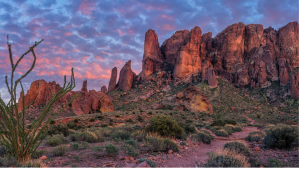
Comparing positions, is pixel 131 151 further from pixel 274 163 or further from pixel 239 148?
pixel 274 163

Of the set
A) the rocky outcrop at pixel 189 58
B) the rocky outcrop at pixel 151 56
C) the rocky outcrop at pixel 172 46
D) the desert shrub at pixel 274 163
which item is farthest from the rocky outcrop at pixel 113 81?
the desert shrub at pixel 274 163

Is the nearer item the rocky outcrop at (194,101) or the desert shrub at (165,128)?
the desert shrub at (165,128)

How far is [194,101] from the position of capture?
4650 centimetres

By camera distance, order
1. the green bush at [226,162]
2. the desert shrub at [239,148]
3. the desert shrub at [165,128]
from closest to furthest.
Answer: the green bush at [226,162], the desert shrub at [239,148], the desert shrub at [165,128]

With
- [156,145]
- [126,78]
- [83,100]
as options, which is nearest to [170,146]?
[156,145]

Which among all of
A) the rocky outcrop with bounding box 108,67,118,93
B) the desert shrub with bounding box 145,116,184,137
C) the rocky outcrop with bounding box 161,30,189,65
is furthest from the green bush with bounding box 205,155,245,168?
the rocky outcrop with bounding box 161,30,189,65

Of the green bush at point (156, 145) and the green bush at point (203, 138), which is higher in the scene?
the green bush at point (156, 145)

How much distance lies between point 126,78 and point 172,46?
4477cm

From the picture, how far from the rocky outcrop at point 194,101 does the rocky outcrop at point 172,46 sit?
181ft

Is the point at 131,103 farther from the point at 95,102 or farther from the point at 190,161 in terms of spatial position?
the point at 190,161

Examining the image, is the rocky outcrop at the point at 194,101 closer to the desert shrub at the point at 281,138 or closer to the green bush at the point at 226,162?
the desert shrub at the point at 281,138

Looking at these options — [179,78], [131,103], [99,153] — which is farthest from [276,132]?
[179,78]

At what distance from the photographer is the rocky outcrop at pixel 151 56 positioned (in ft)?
319

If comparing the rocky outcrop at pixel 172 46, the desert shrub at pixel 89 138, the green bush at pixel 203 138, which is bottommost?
the green bush at pixel 203 138
